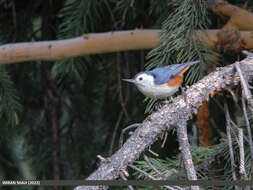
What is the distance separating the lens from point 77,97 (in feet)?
7.57

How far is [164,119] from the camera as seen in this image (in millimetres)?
1065

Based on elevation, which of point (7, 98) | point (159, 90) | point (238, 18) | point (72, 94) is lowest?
point (72, 94)

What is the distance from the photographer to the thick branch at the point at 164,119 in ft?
3.28

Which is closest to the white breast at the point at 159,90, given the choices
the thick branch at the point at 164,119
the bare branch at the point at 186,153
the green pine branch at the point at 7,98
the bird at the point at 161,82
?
the bird at the point at 161,82

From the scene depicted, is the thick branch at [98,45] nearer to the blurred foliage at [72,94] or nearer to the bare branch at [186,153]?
the blurred foliage at [72,94]

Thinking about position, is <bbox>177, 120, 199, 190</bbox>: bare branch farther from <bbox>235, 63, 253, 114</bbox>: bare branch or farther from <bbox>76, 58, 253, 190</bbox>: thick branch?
<bbox>235, 63, 253, 114</bbox>: bare branch

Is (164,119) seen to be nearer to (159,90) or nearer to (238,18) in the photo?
(159,90)

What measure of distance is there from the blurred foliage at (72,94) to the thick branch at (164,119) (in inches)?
23.6

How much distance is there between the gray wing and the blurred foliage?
1.25 feet

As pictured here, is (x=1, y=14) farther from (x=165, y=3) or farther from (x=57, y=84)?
(x=165, y=3)

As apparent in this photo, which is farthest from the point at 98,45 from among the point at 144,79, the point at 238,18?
the point at 238,18

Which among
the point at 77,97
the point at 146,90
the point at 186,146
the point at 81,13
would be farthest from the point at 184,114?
the point at 77,97

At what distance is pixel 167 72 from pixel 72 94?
3.46ft

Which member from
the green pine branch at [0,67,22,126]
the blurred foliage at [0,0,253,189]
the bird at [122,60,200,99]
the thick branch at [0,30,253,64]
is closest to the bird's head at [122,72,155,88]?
the bird at [122,60,200,99]
